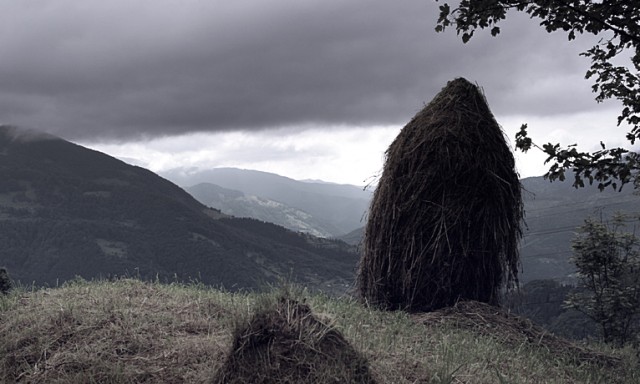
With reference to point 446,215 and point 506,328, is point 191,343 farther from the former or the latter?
point 446,215

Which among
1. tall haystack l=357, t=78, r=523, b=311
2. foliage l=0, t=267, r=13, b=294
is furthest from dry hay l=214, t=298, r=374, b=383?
foliage l=0, t=267, r=13, b=294

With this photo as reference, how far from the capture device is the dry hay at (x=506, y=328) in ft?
29.8

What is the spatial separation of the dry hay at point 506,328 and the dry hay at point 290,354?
12.5 ft

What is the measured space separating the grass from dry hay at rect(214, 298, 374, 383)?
144mm

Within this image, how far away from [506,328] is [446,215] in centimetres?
243

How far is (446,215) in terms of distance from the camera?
36.4 feet

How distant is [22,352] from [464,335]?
6006 mm

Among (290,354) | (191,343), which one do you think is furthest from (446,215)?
(290,354)

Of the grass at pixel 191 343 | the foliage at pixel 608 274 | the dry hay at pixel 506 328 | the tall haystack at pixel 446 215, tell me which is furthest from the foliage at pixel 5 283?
the foliage at pixel 608 274

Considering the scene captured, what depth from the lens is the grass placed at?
631 cm

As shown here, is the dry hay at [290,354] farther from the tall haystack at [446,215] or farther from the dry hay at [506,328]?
the tall haystack at [446,215]

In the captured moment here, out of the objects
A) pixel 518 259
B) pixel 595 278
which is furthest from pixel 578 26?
pixel 595 278

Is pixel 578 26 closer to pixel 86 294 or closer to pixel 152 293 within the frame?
pixel 152 293

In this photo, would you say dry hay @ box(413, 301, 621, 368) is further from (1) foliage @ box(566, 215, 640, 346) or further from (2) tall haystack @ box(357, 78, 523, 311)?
(1) foliage @ box(566, 215, 640, 346)
